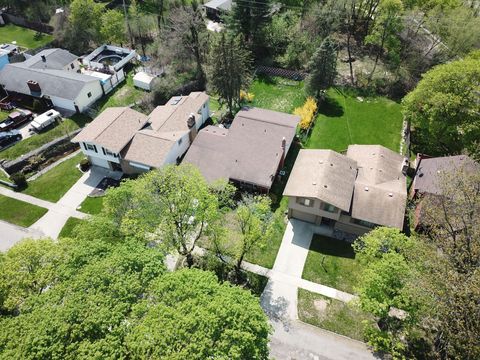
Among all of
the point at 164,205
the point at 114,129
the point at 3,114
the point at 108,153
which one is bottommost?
the point at 3,114

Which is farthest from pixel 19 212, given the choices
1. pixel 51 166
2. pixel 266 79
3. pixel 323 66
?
pixel 323 66

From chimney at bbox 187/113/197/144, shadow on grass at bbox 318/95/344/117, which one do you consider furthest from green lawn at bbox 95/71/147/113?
shadow on grass at bbox 318/95/344/117

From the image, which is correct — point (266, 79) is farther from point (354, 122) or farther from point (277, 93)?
point (354, 122)

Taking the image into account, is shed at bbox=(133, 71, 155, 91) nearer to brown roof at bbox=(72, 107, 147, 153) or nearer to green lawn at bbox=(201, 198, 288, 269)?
brown roof at bbox=(72, 107, 147, 153)

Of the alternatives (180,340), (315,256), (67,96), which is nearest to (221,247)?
(315,256)

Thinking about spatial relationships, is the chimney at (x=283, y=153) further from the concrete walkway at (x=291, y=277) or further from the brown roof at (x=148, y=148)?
Answer: the brown roof at (x=148, y=148)

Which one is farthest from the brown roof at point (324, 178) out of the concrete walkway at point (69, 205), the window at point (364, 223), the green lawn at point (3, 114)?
the green lawn at point (3, 114)

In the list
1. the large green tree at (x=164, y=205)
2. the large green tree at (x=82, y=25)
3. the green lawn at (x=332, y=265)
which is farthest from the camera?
the large green tree at (x=82, y=25)
